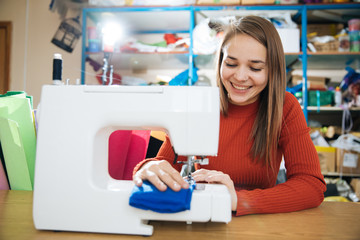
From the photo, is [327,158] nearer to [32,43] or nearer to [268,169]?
[268,169]

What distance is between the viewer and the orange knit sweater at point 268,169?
741 millimetres

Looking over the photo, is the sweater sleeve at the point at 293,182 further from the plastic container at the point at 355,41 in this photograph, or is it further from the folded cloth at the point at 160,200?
the plastic container at the point at 355,41

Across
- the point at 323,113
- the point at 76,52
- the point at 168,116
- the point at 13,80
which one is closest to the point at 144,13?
the point at 76,52

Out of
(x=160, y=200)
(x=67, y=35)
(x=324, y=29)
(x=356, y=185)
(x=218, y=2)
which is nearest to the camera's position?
(x=160, y=200)

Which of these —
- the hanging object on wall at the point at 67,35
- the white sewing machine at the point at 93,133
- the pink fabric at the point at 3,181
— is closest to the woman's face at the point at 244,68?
the white sewing machine at the point at 93,133

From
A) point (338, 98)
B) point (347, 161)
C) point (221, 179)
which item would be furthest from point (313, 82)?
point (221, 179)

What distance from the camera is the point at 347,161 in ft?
8.36

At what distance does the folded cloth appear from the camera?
598 mm

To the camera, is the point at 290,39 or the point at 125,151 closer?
the point at 125,151

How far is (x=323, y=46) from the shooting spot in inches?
106

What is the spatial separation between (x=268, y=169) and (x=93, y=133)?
0.68 meters

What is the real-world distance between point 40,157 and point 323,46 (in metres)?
2.78

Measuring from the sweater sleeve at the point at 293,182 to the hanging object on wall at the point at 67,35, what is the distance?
106 inches

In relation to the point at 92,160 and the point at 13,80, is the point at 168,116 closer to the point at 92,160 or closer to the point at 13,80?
the point at 92,160
